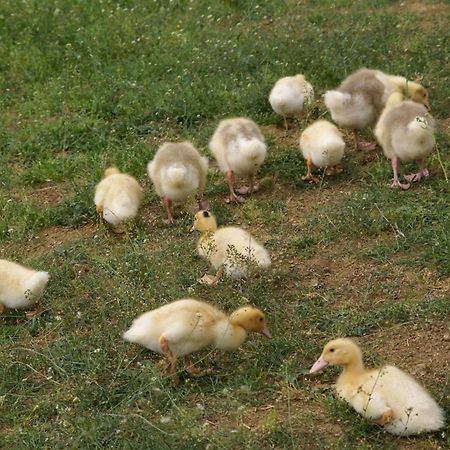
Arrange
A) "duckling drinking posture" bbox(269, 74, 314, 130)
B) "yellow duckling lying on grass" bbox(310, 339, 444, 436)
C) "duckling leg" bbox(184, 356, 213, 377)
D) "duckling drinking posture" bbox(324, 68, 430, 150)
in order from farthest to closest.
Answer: "duckling drinking posture" bbox(269, 74, 314, 130)
"duckling drinking posture" bbox(324, 68, 430, 150)
"duckling leg" bbox(184, 356, 213, 377)
"yellow duckling lying on grass" bbox(310, 339, 444, 436)

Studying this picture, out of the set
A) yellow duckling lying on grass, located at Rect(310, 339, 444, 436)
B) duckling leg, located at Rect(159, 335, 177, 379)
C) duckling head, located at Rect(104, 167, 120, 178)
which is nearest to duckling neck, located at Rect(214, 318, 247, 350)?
duckling leg, located at Rect(159, 335, 177, 379)

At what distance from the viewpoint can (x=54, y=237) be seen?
7.88 m

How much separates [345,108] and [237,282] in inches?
99.6

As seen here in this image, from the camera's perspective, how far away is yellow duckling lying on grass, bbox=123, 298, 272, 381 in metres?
5.55

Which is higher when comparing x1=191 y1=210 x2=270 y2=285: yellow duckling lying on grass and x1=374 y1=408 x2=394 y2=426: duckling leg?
x1=374 y1=408 x2=394 y2=426: duckling leg

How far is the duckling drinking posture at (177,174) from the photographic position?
7.52 meters

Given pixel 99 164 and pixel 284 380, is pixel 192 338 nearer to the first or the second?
pixel 284 380

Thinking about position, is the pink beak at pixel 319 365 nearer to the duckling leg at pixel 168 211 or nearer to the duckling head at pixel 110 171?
the duckling leg at pixel 168 211

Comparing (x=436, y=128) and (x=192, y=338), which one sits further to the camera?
(x=436, y=128)

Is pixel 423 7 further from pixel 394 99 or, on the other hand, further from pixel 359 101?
pixel 394 99

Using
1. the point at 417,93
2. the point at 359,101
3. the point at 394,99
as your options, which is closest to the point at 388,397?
the point at 394,99

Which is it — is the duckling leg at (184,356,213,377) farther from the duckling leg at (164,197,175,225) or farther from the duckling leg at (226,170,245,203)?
the duckling leg at (226,170,245,203)

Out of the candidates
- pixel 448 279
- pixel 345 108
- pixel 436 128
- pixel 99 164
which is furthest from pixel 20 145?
pixel 448 279

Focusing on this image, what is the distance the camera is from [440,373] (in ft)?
17.7
